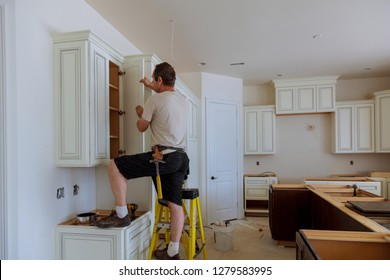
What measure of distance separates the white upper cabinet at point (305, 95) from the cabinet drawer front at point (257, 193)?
158 centimetres

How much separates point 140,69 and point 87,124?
0.73 m

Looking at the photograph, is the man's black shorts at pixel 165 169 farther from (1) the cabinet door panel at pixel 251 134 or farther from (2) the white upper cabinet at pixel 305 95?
(2) the white upper cabinet at pixel 305 95

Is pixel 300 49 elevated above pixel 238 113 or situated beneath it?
elevated above

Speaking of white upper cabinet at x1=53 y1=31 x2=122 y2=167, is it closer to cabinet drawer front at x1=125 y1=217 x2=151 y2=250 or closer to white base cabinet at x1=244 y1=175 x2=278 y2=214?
cabinet drawer front at x1=125 y1=217 x2=151 y2=250

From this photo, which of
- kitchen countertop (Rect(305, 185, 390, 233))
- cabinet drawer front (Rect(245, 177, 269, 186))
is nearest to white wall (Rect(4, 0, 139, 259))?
kitchen countertop (Rect(305, 185, 390, 233))

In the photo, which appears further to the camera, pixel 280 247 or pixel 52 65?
pixel 280 247

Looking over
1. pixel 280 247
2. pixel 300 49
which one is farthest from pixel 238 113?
pixel 280 247

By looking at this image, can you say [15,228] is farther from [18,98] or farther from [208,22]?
[208,22]

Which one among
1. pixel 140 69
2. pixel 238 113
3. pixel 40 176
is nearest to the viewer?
pixel 40 176

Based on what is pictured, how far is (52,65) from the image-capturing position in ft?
6.27

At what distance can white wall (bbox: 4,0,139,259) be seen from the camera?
160 centimetres

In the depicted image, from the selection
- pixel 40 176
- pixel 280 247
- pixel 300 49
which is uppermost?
pixel 300 49

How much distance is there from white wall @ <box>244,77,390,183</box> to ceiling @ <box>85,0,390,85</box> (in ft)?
2.57
